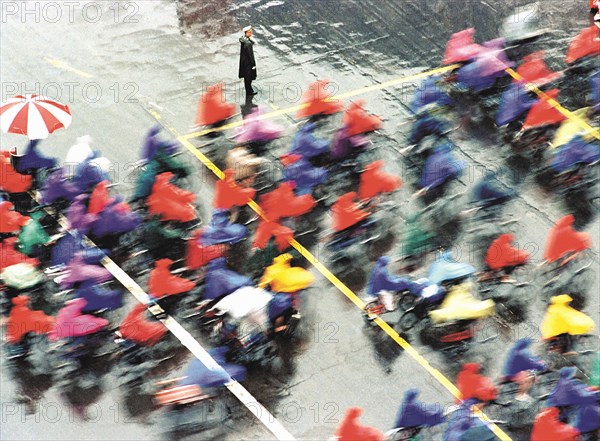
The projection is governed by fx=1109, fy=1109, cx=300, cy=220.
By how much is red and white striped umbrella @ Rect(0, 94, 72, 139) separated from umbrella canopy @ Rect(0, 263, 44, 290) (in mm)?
2516

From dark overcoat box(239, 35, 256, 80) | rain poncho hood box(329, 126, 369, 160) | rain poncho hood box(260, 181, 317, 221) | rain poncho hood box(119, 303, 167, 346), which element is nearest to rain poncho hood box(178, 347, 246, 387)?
rain poncho hood box(119, 303, 167, 346)

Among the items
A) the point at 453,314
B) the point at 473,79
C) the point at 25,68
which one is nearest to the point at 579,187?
the point at 473,79

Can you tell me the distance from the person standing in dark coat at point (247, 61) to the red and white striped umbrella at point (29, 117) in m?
4.34

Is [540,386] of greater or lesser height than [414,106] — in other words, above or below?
below

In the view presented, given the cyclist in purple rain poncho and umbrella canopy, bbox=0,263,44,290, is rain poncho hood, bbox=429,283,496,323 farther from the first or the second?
umbrella canopy, bbox=0,263,44,290

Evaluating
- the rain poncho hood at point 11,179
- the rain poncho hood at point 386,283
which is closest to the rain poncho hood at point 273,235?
the rain poncho hood at point 386,283

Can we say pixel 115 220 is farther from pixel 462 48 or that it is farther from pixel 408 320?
pixel 462 48

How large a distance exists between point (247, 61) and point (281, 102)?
1.13 meters

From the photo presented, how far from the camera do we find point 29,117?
60.7ft

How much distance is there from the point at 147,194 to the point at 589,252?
7639 millimetres

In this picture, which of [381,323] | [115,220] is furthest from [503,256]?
[115,220]

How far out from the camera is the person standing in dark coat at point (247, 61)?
70.3 ft

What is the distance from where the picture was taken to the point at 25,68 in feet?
74.7

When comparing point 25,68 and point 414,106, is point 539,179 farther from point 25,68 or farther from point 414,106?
point 25,68
